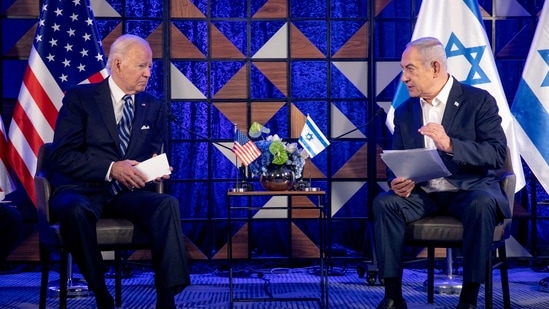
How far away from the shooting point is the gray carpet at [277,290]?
4543 mm

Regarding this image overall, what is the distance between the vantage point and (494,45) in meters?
6.11

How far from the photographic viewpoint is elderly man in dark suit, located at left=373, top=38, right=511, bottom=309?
372 centimetres

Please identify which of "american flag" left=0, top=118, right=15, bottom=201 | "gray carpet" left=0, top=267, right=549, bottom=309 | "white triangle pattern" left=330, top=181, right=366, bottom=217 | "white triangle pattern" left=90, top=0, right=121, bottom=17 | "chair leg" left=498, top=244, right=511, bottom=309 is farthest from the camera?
"white triangle pattern" left=330, top=181, right=366, bottom=217

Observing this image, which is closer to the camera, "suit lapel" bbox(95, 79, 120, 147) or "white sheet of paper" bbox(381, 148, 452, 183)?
"white sheet of paper" bbox(381, 148, 452, 183)

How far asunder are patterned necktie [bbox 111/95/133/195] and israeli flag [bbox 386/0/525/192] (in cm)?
203

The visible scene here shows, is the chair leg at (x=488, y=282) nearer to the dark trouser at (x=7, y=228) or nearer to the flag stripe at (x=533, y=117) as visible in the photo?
the flag stripe at (x=533, y=117)

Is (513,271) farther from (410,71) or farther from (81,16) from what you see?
(81,16)

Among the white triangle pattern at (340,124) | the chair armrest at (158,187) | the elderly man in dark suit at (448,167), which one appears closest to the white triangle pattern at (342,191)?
the white triangle pattern at (340,124)

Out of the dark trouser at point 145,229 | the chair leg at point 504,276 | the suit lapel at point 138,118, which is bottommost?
the chair leg at point 504,276

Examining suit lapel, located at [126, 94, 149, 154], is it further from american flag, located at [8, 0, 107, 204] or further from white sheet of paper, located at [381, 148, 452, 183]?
white sheet of paper, located at [381, 148, 452, 183]

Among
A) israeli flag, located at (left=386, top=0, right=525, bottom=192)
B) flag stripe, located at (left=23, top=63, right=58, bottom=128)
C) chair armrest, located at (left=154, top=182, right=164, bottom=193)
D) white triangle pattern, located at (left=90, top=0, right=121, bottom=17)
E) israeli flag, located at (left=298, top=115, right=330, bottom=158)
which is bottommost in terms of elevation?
chair armrest, located at (left=154, top=182, right=164, bottom=193)

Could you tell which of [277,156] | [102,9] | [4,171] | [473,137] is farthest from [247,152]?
[102,9]

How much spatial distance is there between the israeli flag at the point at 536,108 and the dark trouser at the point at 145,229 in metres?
2.80

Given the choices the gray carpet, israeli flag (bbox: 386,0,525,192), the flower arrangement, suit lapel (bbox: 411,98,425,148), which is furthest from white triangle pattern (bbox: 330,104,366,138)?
suit lapel (bbox: 411,98,425,148)
